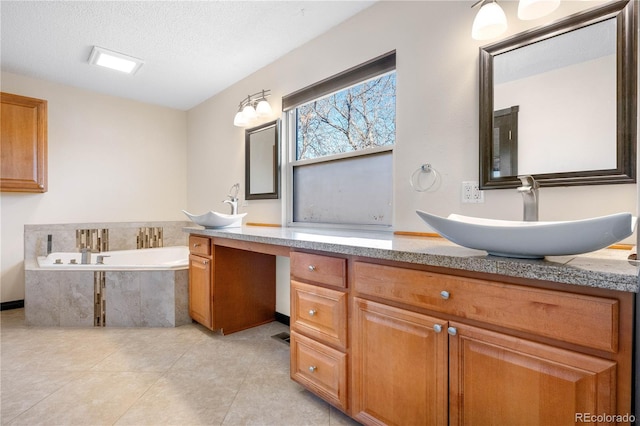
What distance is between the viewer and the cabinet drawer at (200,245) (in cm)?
248

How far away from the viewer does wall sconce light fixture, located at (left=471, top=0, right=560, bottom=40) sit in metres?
1.28

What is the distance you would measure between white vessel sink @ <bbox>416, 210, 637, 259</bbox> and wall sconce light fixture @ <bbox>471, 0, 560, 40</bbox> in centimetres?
93

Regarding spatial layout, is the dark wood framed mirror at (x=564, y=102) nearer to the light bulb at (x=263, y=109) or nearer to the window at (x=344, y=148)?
the window at (x=344, y=148)

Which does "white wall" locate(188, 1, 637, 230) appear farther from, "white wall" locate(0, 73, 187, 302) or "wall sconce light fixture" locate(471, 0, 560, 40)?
"white wall" locate(0, 73, 187, 302)

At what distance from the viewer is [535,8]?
1.29 m

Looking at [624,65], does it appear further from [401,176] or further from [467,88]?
[401,176]

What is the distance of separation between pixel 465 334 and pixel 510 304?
18cm

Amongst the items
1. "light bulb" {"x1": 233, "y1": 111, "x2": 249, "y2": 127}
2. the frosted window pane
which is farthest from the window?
"light bulb" {"x1": 233, "y1": 111, "x2": 249, "y2": 127}

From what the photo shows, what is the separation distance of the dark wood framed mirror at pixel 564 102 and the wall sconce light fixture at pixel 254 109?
176cm

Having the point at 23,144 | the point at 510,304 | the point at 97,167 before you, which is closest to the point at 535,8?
the point at 510,304

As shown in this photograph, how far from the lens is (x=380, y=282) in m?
1.26

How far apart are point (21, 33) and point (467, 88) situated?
3227 millimetres

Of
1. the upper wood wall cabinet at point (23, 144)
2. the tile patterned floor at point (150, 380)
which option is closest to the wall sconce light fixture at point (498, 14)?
the tile patterned floor at point (150, 380)

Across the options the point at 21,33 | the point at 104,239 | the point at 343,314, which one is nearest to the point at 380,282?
the point at 343,314
